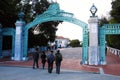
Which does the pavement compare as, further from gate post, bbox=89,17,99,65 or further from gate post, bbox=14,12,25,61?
gate post, bbox=14,12,25,61

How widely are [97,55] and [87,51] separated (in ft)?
4.34

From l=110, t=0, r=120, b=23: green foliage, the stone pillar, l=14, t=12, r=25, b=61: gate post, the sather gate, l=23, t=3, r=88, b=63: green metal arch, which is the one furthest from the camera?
l=110, t=0, r=120, b=23: green foliage

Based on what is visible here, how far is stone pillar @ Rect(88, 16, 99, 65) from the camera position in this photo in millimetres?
22172

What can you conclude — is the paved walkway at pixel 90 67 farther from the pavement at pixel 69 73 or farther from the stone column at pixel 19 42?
the stone column at pixel 19 42

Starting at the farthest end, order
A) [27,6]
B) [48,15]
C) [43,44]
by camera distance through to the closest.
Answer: [43,44]
[27,6]
[48,15]

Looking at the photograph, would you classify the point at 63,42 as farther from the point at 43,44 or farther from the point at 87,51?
the point at 87,51

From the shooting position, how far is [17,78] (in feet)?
44.2

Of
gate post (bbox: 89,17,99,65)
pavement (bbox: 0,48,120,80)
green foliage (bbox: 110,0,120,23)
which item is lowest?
pavement (bbox: 0,48,120,80)

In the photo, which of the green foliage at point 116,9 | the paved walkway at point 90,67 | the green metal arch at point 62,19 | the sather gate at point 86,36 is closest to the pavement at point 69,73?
the paved walkway at point 90,67

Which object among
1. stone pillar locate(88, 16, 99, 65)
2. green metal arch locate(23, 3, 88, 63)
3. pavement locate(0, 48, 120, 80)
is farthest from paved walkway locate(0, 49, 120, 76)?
green metal arch locate(23, 3, 88, 63)

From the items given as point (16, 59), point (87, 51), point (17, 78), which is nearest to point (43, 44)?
point (16, 59)

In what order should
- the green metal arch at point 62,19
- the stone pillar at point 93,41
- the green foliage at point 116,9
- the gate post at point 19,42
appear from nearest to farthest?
the stone pillar at point 93,41, the green metal arch at point 62,19, the gate post at point 19,42, the green foliage at point 116,9

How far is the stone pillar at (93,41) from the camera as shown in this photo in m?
22.2

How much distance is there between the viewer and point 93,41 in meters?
22.5
